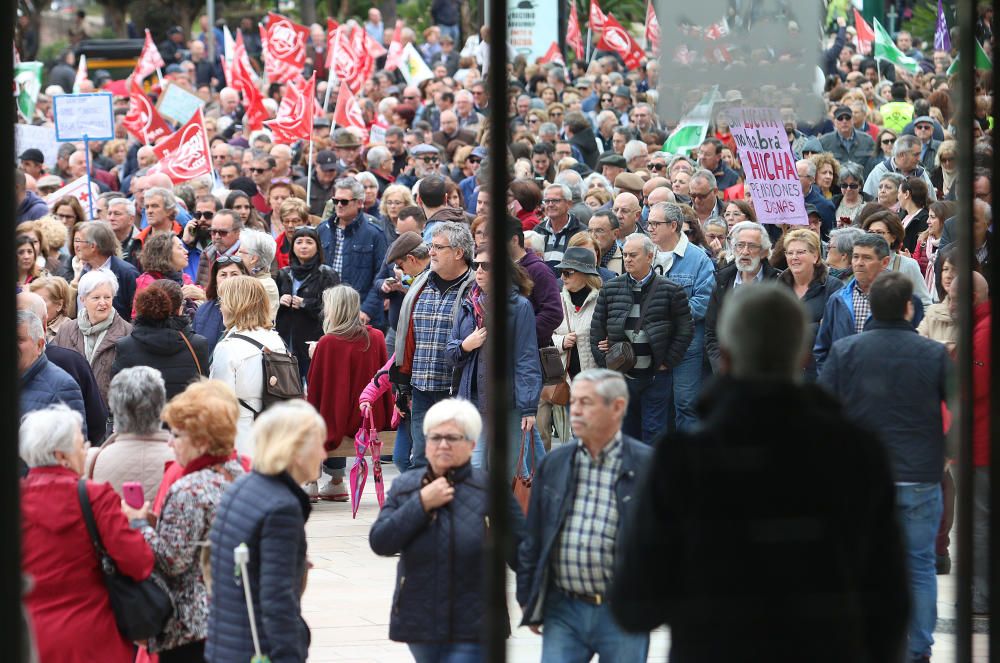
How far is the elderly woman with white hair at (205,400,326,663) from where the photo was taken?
5188 mm

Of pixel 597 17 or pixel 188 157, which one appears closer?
pixel 188 157

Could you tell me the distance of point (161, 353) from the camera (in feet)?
26.9

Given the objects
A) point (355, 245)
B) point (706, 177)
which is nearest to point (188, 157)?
point (355, 245)

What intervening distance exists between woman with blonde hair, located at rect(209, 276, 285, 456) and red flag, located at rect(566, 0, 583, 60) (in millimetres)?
14986

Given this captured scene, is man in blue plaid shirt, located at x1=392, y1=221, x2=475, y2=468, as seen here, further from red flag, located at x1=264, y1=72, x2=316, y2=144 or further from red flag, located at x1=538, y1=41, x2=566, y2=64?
red flag, located at x1=538, y1=41, x2=566, y2=64

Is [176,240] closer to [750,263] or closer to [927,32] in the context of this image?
[750,263]

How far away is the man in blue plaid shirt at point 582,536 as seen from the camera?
17.3 feet

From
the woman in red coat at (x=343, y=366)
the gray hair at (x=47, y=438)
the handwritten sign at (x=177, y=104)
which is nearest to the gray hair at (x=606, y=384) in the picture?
the gray hair at (x=47, y=438)

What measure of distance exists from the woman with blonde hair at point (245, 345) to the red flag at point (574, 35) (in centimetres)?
1499

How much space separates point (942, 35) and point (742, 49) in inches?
595

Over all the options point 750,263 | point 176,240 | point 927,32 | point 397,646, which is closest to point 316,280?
point 176,240

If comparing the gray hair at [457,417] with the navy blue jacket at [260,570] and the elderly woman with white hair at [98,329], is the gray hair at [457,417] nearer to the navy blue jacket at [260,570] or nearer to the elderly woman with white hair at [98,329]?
the navy blue jacket at [260,570]

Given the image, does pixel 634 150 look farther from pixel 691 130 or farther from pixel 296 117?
pixel 691 130

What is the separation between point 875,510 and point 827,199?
977cm
